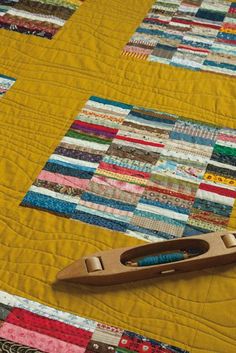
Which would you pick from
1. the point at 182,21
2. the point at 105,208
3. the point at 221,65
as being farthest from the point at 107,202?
the point at 182,21

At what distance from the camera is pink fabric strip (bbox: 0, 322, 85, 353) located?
100cm

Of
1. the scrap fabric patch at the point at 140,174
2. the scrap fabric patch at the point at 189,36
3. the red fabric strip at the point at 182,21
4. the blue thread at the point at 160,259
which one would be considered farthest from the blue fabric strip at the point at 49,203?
the red fabric strip at the point at 182,21

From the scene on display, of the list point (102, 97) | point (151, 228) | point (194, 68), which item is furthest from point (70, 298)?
point (194, 68)

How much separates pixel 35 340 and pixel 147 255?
10.8 inches

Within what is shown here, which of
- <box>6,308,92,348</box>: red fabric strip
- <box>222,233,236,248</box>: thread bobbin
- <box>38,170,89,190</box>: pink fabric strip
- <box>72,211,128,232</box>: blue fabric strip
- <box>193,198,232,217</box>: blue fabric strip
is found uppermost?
<box>193,198,232,217</box>: blue fabric strip

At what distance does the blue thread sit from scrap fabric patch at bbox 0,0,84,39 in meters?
0.87

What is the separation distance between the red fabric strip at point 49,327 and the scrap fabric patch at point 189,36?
0.87 metres

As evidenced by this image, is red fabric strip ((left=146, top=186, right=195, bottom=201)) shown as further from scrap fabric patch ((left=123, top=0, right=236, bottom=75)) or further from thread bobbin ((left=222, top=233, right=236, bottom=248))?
scrap fabric patch ((left=123, top=0, right=236, bottom=75))

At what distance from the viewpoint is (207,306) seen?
42.1 inches

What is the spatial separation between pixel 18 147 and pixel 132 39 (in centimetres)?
55

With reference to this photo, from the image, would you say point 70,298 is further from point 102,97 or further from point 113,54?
point 113,54

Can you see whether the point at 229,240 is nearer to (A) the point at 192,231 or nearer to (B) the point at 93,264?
(A) the point at 192,231

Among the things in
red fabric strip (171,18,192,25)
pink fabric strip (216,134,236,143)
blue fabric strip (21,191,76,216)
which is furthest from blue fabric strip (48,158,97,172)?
red fabric strip (171,18,192,25)

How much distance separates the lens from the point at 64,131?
4.64ft
